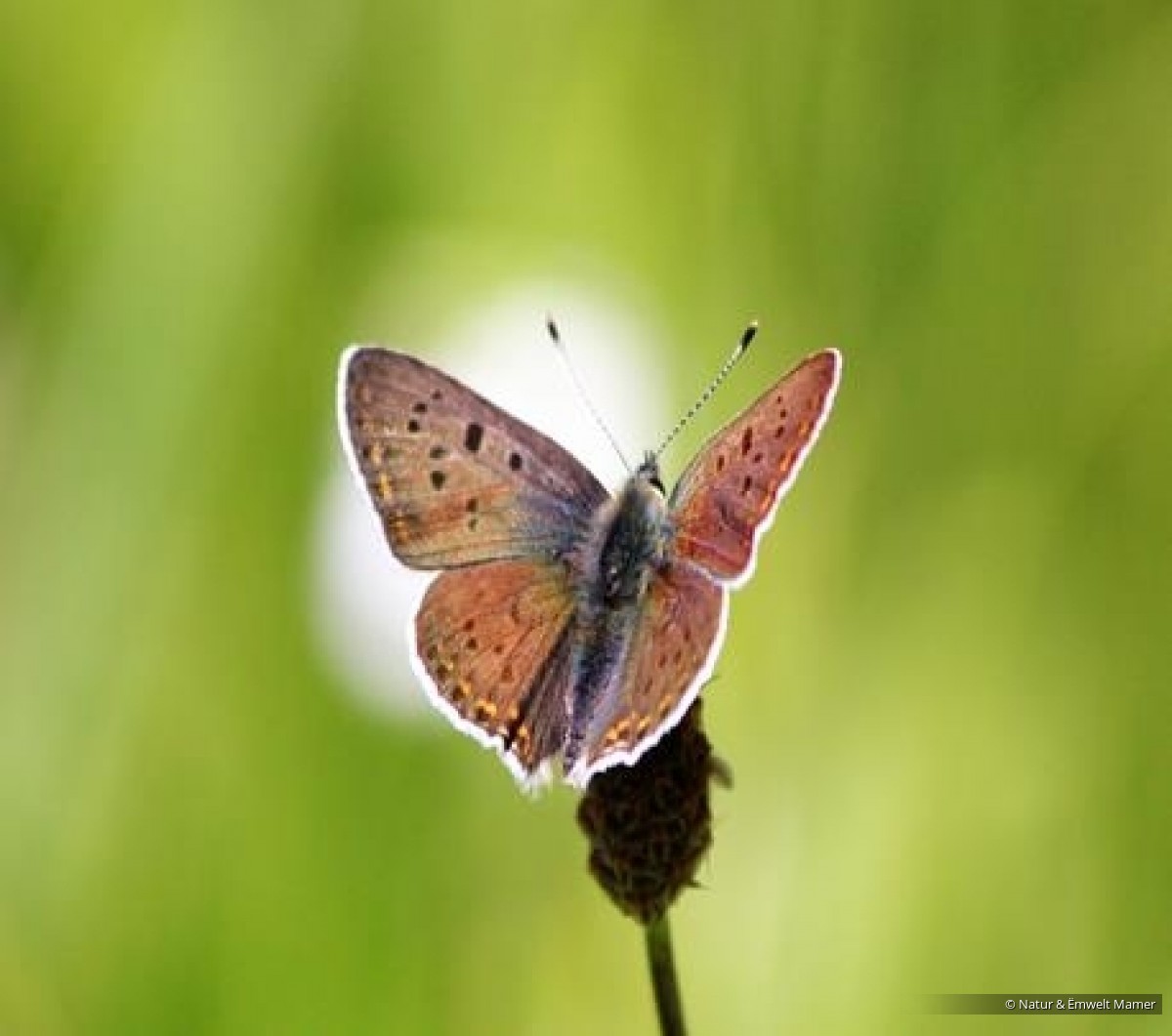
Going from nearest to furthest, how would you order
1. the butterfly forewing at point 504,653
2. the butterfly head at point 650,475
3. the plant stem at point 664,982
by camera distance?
1. the plant stem at point 664,982
2. the butterfly forewing at point 504,653
3. the butterfly head at point 650,475

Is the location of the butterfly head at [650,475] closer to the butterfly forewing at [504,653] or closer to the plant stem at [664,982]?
the butterfly forewing at [504,653]

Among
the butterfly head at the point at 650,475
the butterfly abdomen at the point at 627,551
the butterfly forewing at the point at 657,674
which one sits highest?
the butterfly head at the point at 650,475

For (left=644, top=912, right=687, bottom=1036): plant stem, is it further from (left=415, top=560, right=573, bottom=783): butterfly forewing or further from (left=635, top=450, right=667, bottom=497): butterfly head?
(left=635, top=450, right=667, bottom=497): butterfly head

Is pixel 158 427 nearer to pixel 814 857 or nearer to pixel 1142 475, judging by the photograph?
pixel 814 857

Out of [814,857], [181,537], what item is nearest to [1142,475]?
[814,857]

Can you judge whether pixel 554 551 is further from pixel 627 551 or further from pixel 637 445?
pixel 637 445

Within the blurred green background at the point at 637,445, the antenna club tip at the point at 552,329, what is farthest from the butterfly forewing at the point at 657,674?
the blurred green background at the point at 637,445

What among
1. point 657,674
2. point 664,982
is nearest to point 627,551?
point 657,674

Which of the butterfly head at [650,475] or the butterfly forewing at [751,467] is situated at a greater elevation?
the butterfly head at [650,475]
